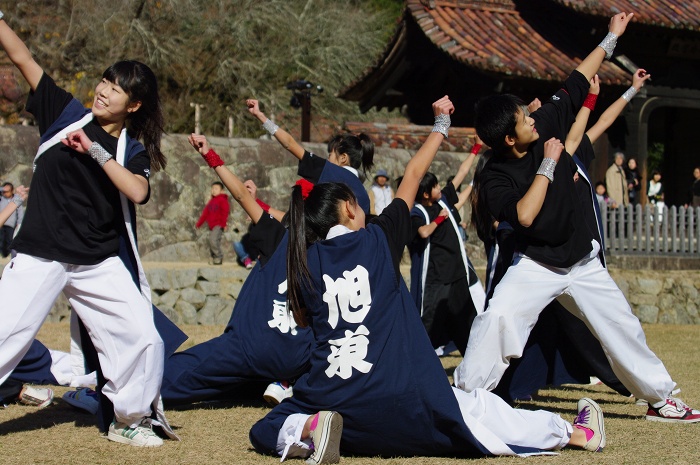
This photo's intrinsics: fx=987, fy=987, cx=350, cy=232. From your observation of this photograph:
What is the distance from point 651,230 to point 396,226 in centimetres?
1080

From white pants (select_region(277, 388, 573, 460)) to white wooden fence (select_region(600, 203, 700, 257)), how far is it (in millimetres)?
9899

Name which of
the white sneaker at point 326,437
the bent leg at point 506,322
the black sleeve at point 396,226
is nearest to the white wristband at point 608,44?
the bent leg at point 506,322

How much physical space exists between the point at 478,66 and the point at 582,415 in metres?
10.7

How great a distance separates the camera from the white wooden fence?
1366 centimetres

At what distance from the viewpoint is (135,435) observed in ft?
14.8

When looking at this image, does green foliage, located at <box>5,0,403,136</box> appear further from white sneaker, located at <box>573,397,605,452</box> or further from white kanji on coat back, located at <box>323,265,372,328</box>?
white kanji on coat back, located at <box>323,265,372,328</box>

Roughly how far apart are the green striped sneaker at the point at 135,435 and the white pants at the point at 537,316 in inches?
60.0

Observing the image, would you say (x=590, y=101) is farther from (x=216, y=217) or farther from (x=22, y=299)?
(x=216, y=217)

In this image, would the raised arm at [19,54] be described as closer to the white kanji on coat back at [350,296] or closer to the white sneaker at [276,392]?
the white kanji on coat back at [350,296]

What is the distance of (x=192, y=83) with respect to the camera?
22.8 m

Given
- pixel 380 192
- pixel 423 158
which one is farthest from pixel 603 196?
pixel 423 158

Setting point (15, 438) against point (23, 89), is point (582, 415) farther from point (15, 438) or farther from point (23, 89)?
point (23, 89)

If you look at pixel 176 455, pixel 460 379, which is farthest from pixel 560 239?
pixel 176 455

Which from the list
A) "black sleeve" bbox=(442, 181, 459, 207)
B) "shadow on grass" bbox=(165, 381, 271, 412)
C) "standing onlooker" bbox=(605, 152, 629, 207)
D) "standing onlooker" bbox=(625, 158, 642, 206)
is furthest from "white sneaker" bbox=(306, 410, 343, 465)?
"standing onlooker" bbox=(625, 158, 642, 206)
